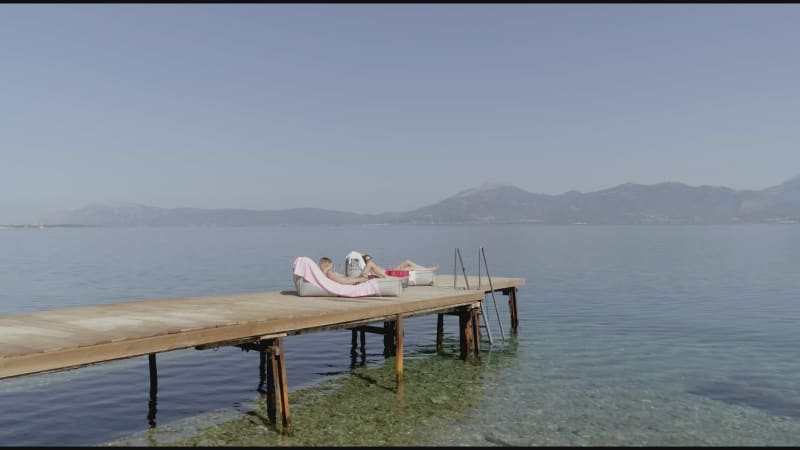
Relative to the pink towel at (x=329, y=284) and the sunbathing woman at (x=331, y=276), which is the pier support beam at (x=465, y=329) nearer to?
the pink towel at (x=329, y=284)

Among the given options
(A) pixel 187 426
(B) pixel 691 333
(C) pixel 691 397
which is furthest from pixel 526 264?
(A) pixel 187 426

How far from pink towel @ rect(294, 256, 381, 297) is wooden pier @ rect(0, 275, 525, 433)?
275 mm

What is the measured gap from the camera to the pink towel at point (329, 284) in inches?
645

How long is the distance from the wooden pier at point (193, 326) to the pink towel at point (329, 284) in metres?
0.27

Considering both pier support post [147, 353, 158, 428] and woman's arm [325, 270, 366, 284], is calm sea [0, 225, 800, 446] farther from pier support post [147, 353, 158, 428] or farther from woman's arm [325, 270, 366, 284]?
woman's arm [325, 270, 366, 284]

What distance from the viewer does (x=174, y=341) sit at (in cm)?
1071

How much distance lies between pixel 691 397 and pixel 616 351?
5855 millimetres

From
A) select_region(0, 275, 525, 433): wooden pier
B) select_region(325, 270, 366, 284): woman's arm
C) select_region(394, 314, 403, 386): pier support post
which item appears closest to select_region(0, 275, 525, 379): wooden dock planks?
select_region(0, 275, 525, 433): wooden pier

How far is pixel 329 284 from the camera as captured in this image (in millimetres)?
16391

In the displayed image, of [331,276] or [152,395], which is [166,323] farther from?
[331,276]

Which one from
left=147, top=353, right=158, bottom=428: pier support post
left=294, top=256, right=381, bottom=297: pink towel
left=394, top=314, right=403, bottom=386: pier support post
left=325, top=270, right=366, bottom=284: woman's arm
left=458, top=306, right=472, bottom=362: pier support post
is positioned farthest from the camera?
left=458, top=306, right=472, bottom=362: pier support post

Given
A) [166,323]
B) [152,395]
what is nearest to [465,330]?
[152,395]

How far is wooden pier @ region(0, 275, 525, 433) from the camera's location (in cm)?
939

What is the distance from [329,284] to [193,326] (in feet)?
17.8
